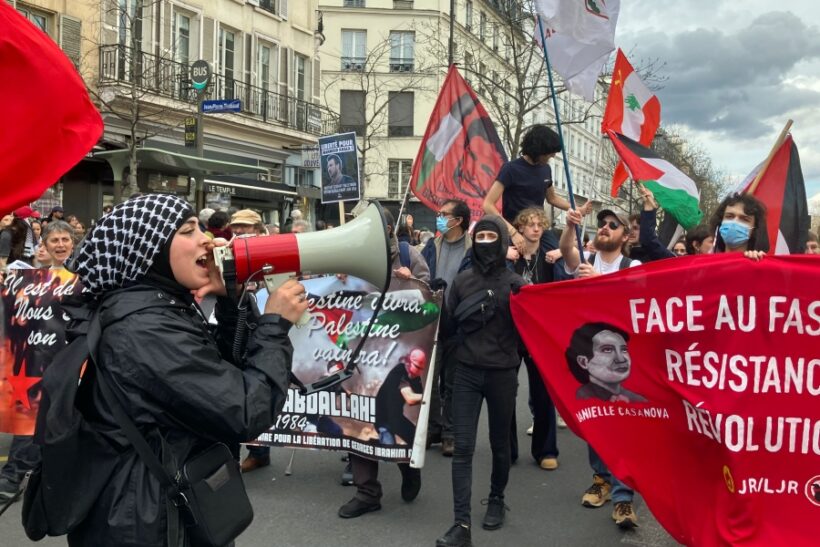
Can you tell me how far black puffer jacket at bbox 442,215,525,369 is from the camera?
4.56m

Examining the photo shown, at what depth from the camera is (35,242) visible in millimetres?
10852

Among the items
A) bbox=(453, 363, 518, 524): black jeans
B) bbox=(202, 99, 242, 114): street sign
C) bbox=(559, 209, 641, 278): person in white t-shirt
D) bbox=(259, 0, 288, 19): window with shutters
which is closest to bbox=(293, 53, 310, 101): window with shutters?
bbox=(259, 0, 288, 19): window with shutters

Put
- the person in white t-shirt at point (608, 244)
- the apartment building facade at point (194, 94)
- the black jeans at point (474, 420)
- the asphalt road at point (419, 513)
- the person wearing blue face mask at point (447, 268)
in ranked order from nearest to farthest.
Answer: the black jeans at point (474, 420)
the asphalt road at point (419, 513)
the person in white t-shirt at point (608, 244)
the person wearing blue face mask at point (447, 268)
the apartment building facade at point (194, 94)

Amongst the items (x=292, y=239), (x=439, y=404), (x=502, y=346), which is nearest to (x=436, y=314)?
(x=502, y=346)

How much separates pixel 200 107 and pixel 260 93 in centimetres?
1009

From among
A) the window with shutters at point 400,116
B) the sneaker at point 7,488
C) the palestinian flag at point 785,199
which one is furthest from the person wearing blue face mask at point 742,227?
the window with shutters at point 400,116

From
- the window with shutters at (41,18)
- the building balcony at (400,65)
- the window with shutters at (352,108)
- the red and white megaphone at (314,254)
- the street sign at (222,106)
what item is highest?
the building balcony at (400,65)

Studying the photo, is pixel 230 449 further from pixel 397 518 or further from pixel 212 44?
pixel 212 44

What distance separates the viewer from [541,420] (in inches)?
234

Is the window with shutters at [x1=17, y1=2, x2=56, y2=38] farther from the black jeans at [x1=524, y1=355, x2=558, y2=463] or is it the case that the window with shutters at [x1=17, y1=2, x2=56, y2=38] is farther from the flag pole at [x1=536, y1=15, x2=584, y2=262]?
the black jeans at [x1=524, y1=355, x2=558, y2=463]

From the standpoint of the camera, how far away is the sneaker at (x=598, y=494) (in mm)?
5059

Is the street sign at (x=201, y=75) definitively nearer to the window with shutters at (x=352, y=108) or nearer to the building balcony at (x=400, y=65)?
the window with shutters at (x=352, y=108)

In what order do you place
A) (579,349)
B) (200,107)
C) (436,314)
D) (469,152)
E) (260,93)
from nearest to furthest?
(579,349)
(436,314)
(469,152)
(200,107)
(260,93)

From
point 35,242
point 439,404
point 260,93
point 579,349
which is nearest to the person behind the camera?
point 579,349
